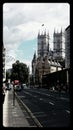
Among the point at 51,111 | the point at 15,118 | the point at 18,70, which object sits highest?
the point at 18,70

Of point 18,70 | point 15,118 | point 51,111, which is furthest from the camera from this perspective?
point 18,70

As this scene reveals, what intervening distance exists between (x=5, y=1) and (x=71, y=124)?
1.40m

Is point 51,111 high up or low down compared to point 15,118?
down

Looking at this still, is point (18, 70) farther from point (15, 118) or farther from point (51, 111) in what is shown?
point (15, 118)

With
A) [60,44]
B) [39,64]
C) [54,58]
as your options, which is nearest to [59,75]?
[60,44]

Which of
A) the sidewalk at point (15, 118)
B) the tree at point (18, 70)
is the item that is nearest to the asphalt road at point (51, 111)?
the sidewalk at point (15, 118)

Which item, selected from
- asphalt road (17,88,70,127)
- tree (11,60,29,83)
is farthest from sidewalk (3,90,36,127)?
tree (11,60,29,83)

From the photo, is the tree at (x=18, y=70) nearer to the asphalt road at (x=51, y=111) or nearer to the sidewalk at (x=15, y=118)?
the asphalt road at (x=51, y=111)

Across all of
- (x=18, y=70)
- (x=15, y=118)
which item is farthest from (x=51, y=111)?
(x=18, y=70)

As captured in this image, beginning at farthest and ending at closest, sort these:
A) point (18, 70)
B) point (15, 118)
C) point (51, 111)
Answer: point (18, 70) → point (51, 111) → point (15, 118)

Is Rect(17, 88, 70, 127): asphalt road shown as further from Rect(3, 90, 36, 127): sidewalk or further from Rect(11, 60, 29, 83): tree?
Rect(11, 60, 29, 83): tree

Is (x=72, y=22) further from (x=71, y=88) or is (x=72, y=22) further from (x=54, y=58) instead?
(x=54, y=58)

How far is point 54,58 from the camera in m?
183

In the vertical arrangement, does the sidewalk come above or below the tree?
below
